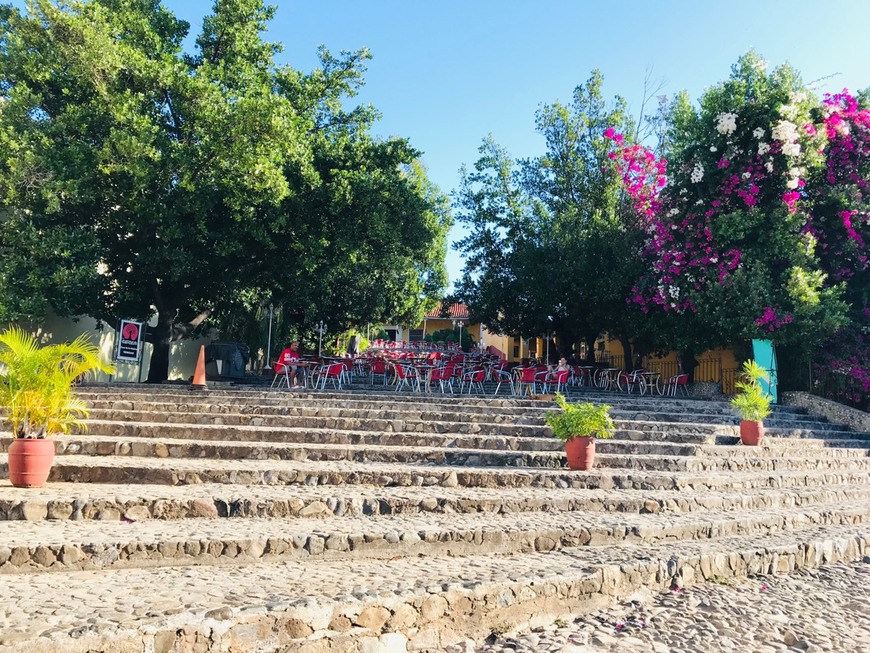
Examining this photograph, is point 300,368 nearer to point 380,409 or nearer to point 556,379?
point 380,409

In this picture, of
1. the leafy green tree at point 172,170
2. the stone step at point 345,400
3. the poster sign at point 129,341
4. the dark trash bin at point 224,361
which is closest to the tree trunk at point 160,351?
the leafy green tree at point 172,170

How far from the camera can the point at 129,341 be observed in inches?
516

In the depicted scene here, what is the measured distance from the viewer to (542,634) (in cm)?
346

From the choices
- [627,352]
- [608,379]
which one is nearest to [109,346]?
[608,379]

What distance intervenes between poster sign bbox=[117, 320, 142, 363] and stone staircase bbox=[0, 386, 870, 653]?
454 cm

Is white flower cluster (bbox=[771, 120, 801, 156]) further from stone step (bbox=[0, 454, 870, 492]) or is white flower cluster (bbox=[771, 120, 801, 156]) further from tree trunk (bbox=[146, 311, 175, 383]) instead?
tree trunk (bbox=[146, 311, 175, 383])

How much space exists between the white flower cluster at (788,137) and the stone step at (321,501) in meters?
8.15

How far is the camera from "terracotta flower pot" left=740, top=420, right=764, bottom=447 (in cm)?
873

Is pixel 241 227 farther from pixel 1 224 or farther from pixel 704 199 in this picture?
pixel 704 199

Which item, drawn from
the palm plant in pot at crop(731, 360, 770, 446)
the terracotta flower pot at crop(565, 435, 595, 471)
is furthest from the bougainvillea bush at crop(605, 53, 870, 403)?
the terracotta flower pot at crop(565, 435, 595, 471)

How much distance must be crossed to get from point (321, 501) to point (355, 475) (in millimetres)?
878

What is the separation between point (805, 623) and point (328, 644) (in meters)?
2.97

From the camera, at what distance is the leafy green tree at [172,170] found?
11086mm

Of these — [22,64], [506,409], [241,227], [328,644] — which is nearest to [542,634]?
[328,644]
